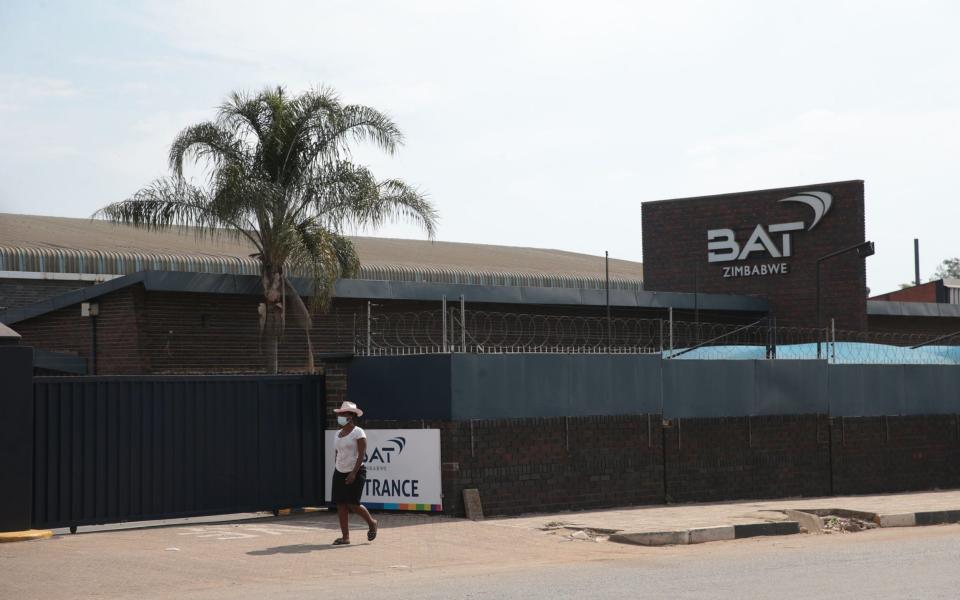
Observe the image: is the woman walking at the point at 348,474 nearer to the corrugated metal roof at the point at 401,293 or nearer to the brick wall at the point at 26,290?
the corrugated metal roof at the point at 401,293

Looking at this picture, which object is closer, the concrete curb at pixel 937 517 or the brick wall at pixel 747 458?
the concrete curb at pixel 937 517

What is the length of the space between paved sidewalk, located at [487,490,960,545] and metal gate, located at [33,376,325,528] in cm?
296

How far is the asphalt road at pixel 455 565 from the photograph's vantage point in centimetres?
1052

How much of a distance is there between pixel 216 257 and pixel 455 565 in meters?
21.6

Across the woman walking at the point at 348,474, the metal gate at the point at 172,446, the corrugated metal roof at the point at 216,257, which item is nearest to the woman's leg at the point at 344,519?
the woman walking at the point at 348,474

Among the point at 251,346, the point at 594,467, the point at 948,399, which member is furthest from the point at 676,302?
the point at 594,467

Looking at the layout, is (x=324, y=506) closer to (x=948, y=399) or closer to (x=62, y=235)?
(x=948, y=399)

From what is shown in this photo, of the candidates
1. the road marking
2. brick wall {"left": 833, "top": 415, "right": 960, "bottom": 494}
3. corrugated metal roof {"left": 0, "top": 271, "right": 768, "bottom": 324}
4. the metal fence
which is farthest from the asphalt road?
corrugated metal roof {"left": 0, "top": 271, "right": 768, "bottom": 324}

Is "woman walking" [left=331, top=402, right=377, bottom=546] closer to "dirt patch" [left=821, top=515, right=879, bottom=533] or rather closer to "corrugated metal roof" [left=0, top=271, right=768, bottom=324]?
"dirt patch" [left=821, top=515, right=879, bottom=533]

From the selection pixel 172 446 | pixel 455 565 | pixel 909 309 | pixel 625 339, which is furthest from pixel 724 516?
pixel 909 309

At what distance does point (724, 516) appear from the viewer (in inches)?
646

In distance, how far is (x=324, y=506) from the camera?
17.5 meters

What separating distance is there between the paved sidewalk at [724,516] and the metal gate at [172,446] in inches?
116

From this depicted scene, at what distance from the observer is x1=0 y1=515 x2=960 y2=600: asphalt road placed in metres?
10.5
